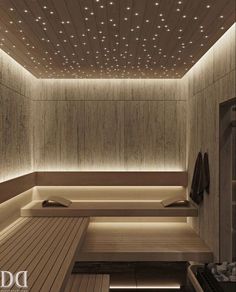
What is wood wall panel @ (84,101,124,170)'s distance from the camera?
5691 mm

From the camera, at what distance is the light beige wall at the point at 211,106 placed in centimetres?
344

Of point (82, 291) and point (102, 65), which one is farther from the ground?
point (102, 65)

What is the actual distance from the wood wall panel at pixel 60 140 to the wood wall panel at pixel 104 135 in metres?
0.12

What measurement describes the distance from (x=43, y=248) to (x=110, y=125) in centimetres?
278

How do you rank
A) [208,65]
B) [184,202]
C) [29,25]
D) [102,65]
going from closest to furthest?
1. [29,25]
2. [208,65]
3. [102,65]
4. [184,202]

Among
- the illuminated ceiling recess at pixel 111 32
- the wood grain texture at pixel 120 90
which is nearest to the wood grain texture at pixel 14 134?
the illuminated ceiling recess at pixel 111 32

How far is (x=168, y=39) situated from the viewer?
358 centimetres

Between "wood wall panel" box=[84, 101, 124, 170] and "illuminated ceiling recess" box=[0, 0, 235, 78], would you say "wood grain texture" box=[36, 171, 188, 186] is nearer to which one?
"wood wall panel" box=[84, 101, 124, 170]

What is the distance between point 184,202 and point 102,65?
2.38 metres

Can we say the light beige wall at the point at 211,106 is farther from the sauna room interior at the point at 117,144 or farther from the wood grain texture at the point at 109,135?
the wood grain texture at the point at 109,135

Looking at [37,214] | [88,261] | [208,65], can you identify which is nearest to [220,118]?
[208,65]

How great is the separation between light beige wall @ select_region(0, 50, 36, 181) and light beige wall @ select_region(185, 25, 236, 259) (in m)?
2.60

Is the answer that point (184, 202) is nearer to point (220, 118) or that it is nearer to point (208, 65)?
point (220, 118)

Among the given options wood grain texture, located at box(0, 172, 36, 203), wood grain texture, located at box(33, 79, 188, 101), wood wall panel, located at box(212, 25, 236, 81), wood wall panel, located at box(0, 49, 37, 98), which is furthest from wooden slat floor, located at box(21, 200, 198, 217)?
wood wall panel, located at box(212, 25, 236, 81)
